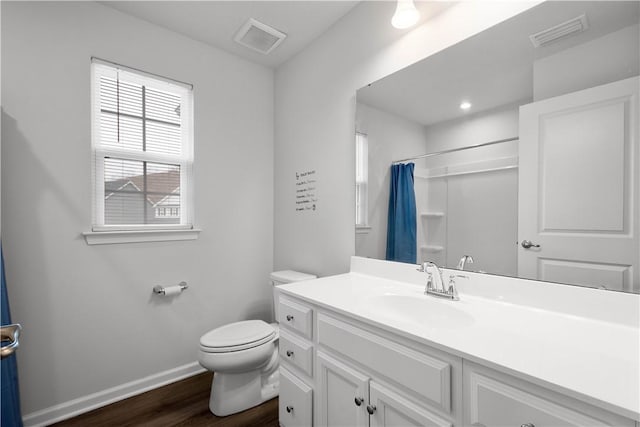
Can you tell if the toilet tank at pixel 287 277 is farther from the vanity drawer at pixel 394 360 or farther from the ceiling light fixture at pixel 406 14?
the ceiling light fixture at pixel 406 14

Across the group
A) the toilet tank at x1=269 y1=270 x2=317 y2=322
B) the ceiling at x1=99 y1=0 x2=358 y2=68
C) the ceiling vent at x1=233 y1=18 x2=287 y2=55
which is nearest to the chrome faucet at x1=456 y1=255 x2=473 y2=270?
the toilet tank at x1=269 y1=270 x2=317 y2=322

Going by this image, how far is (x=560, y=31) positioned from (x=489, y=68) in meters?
0.25

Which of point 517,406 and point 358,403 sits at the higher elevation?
point 517,406

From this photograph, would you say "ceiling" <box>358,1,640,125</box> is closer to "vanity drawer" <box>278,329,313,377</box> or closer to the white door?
the white door

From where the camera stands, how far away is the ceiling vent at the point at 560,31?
3.38 ft

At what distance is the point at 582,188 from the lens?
39.8 inches

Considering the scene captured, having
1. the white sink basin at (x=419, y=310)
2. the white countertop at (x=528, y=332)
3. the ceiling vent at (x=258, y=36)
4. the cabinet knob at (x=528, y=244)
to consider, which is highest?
the ceiling vent at (x=258, y=36)

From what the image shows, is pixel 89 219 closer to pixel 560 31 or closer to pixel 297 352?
pixel 297 352

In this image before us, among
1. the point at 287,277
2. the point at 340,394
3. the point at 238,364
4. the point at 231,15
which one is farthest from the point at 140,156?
the point at 340,394

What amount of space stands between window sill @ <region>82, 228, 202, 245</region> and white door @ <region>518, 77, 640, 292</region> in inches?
81.0

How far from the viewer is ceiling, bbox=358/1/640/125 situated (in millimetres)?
1012

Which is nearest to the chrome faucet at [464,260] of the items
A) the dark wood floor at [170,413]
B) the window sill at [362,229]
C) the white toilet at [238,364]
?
the window sill at [362,229]

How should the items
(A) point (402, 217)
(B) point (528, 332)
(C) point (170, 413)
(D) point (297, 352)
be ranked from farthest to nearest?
(C) point (170, 413)
(A) point (402, 217)
(D) point (297, 352)
(B) point (528, 332)

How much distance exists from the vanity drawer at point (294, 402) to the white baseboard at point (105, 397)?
39.5 inches
